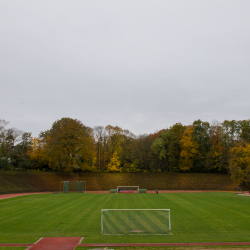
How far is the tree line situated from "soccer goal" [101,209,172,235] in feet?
113

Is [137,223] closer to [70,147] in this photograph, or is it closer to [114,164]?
[70,147]

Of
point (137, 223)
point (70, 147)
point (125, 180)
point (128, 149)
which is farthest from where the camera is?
point (128, 149)

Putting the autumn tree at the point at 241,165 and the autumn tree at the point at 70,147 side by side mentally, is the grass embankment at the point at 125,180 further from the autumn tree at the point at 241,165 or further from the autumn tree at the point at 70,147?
the autumn tree at the point at 241,165

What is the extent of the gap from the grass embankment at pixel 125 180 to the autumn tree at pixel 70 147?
3012 mm

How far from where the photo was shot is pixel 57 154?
47531 mm

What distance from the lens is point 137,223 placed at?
37.8ft

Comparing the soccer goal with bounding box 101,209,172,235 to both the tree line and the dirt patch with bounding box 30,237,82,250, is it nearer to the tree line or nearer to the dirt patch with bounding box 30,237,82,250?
the dirt patch with bounding box 30,237,82,250

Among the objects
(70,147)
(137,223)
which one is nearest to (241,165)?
(70,147)

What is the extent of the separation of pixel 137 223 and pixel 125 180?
40284 millimetres

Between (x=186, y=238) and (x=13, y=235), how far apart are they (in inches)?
320

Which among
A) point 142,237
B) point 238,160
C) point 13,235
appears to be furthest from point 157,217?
point 238,160

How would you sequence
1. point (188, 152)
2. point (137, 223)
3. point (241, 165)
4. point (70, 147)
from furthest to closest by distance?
1. point (188, 152)
2. point (70, 147)
3. point (241, 165)
4. point (137, 223)

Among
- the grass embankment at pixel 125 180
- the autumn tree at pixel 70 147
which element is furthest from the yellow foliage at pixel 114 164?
the autumn tree at pixel 70 147

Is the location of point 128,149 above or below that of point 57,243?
above
